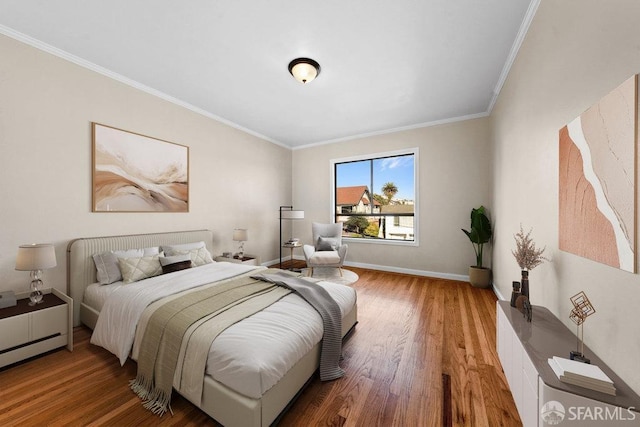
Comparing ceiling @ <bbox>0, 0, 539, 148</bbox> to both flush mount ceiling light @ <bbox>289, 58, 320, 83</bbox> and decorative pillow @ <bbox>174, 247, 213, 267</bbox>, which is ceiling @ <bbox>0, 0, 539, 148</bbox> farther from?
decorative pillow @ <bbox>174, 247, 213, 267</bbox>

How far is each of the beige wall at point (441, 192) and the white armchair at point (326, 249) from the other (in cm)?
60

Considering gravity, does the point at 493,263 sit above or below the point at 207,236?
below

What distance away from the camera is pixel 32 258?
6.62ft

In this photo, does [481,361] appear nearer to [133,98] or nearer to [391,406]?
[391,406]

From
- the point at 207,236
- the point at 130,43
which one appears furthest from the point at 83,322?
the point at 130,43

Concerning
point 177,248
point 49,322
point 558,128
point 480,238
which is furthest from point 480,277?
point 49,322

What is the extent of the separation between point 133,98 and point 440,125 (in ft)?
15.6

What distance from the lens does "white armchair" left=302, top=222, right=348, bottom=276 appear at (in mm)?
4410

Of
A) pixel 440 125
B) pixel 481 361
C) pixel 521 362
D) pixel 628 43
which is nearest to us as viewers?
pixel 628 43

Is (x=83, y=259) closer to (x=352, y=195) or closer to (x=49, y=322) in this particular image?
(x=49, y=322)

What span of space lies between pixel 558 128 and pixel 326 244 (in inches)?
145

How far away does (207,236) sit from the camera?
12.7ft

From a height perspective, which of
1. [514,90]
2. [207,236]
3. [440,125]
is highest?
[440,125]

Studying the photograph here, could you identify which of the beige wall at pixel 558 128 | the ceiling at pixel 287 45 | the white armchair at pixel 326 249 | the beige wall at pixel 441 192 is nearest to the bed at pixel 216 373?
the beige wall at pixel 558 128
